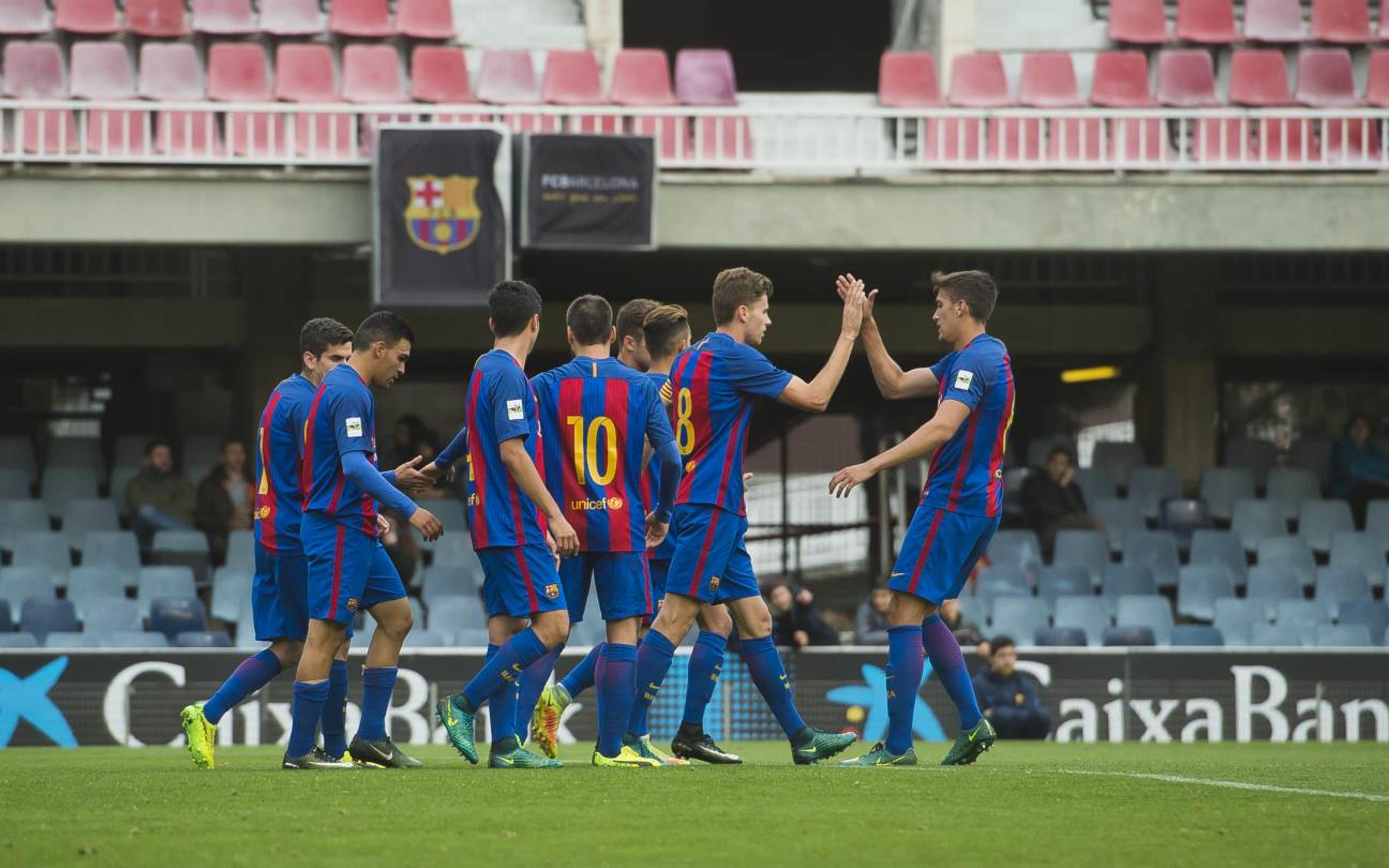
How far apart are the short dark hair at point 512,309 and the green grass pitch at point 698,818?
179 cm

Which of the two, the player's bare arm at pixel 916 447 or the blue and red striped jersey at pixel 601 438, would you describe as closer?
the player's bare arm at pixel 916 447

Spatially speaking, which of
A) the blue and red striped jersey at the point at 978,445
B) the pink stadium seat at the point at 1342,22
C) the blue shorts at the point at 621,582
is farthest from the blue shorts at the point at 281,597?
the pink stadium seat at the point at 1342,22

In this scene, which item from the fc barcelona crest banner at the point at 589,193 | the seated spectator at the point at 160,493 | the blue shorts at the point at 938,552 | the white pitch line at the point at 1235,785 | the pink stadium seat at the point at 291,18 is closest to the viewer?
the white pitch line at the point at 1235,785

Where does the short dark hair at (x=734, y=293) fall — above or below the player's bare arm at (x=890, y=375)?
above

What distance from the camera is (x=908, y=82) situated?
2036 cm

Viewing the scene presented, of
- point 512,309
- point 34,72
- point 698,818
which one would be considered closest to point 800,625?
point 512,309

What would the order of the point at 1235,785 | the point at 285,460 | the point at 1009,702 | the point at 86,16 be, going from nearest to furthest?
1. the point at 1235,785
2. the point at 285,460
3. the point at 1009,702
4. the point at 86,16

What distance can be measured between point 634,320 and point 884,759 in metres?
2.32

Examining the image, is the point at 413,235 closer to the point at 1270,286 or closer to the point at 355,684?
the point at 355,684

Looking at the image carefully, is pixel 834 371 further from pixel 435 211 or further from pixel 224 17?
pixel 224 17

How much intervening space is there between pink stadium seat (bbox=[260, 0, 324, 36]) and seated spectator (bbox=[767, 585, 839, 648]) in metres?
8.06

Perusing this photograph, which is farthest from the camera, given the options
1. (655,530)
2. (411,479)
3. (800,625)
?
(800,625)

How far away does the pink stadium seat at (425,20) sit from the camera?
20812 mm

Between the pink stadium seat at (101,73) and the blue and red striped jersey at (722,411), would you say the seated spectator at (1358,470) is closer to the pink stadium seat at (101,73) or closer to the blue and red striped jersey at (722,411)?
the pink stadium seat at (101,73)
